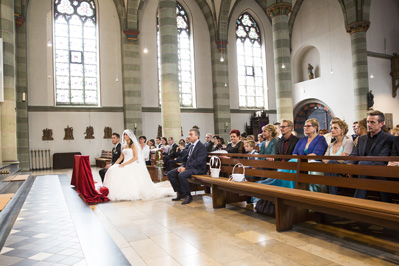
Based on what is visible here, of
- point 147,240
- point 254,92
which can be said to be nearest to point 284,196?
point 147,240

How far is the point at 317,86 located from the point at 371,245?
16889 mm

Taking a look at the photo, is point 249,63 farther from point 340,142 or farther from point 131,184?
point 340,142

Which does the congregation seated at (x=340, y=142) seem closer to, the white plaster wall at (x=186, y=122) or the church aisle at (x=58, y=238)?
the church aisle at (x=58, y=238)

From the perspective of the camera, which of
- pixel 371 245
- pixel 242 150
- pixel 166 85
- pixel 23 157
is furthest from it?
pixel 23 157

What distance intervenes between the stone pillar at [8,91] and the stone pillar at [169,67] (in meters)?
4.67

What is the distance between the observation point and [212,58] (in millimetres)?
19344

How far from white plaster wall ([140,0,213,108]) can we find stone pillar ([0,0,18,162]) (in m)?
7.99

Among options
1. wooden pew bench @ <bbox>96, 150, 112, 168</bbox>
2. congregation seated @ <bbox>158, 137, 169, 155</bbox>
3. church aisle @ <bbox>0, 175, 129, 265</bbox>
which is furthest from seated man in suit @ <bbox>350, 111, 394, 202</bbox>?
wooden pew bench @ <bbox>96, 150, 112, 168</bbox>

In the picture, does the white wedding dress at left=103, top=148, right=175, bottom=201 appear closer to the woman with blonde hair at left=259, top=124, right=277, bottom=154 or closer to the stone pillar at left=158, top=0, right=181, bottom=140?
the woman with blonde hair at left=259, top=124, right=277, bottom=154

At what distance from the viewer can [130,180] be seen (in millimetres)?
6738

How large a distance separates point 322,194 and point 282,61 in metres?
10.1

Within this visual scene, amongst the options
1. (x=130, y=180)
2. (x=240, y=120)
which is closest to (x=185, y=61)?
(x=240, y=120)

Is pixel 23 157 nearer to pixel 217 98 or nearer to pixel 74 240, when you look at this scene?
pixel 217 98

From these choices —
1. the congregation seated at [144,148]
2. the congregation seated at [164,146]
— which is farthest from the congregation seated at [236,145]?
the congregation seated at [164,146]
